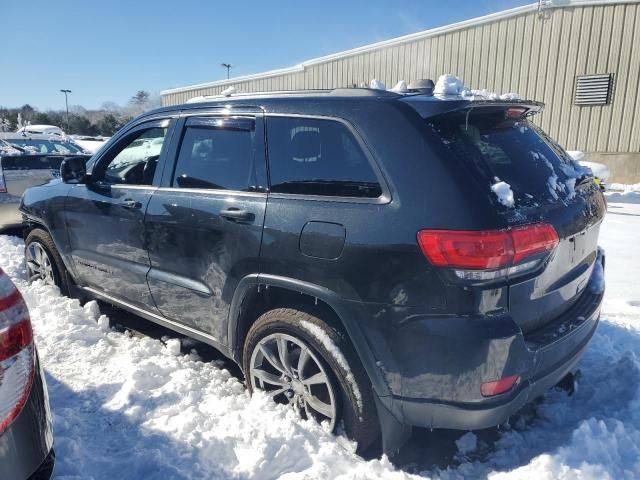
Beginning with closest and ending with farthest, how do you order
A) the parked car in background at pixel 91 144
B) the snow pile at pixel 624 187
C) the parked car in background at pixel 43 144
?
the parked car in background at pixel 43 144 → the parked car in background at pixel 91 144 → the snow pile at pixel 624 187

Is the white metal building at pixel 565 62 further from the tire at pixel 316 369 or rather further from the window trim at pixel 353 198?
the tire at pixel 316 369

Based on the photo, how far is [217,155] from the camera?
2986 mm

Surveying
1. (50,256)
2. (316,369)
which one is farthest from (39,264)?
(316,369)

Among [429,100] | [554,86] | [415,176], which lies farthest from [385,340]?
[554,86]

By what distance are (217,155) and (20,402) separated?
1.79m

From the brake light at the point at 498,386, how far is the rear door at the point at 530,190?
Answer: 0.24 meters

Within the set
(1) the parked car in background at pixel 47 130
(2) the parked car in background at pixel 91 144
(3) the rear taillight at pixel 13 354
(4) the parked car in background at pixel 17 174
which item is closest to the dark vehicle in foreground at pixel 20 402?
(3) the rear taillight at pixel 13 354

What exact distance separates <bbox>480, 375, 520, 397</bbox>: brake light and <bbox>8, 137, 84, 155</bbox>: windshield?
7551 mm

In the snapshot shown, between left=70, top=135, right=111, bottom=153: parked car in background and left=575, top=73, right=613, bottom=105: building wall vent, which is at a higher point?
left=575, top=73, right=613, bottom=105: building wall vent

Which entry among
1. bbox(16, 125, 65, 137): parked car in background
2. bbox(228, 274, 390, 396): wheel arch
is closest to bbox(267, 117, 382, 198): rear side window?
bbox(228, 274, 390, 396): wheel arch

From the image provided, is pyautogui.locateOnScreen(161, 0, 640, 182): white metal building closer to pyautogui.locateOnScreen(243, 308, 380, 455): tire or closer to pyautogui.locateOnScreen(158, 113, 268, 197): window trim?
pyautogui.locateOnScreen(158, 113, 268, 197): window trim

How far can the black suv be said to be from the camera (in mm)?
2008

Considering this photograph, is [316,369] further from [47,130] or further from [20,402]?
[47,130]

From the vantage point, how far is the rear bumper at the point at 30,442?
152cm
